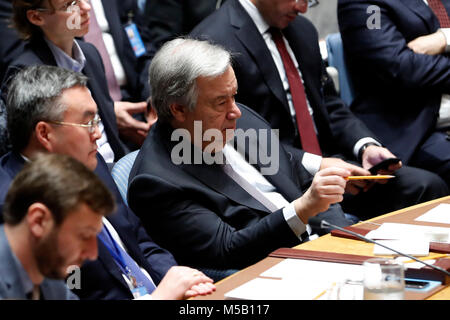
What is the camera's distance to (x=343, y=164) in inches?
133

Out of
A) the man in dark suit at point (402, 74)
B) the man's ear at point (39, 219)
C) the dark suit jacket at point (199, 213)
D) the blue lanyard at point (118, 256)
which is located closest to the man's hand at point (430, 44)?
the man in dark suit at point (402, 74)

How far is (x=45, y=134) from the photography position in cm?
218

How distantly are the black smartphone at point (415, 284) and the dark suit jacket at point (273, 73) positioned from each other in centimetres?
164

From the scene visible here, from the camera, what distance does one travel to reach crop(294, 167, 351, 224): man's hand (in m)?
2.41

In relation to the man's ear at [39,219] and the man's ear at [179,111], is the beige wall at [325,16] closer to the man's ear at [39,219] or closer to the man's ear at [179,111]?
the man's ear at [179,111]

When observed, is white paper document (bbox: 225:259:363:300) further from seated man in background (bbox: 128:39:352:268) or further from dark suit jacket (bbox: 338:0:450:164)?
dark suit jacket (bbox: 338:0:450:164)

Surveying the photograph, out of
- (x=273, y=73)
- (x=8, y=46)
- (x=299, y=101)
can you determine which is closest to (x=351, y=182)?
(x=299, y=101)

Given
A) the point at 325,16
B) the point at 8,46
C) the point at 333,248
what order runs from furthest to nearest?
the point at 325,16 < the point at 8,46 < the point at 333,248

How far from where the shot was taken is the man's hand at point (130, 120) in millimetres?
3644

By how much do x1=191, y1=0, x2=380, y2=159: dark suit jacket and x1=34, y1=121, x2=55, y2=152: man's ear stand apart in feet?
4.57

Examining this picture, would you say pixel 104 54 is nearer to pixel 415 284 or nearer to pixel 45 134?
pixel 45 134

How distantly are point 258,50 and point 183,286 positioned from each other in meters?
1.75
